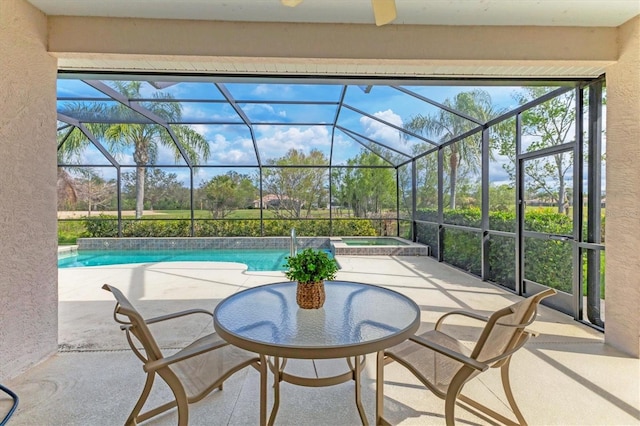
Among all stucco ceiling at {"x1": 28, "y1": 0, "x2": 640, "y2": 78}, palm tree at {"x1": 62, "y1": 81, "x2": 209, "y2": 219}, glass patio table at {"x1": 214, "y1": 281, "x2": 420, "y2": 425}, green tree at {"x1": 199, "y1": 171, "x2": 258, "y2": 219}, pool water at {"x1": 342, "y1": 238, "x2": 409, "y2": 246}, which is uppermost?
palm tree at {"x1": 62, "y1": 81, "x2": 209, "y2": 219}

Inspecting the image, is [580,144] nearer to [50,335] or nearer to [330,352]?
[330,352]

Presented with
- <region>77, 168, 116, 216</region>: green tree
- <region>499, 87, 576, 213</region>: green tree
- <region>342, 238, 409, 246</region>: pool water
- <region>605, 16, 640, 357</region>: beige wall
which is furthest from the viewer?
<region>77, 168, 116, 216</region>: green tree

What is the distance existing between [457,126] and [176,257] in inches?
333

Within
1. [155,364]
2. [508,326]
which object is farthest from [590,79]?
[155,364]

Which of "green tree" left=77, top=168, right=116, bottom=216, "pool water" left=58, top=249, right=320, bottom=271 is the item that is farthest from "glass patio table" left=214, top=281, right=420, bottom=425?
"green tree" left=77, top=168, right=116, bottom=216

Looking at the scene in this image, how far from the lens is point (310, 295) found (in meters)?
1.88

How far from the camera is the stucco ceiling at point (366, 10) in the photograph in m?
2.44

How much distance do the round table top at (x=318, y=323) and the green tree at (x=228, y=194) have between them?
922cm

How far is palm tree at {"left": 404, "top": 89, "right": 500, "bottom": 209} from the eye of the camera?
5402 millimetres

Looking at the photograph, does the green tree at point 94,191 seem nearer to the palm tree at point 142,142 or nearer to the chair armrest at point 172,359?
the palm tree at point 142,142

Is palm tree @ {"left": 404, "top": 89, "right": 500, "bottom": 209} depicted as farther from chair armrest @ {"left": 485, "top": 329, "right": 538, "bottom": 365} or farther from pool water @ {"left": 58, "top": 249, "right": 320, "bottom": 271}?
pool water @ {"left": 58, "top": 249, "right": 320, "bottom": 271}

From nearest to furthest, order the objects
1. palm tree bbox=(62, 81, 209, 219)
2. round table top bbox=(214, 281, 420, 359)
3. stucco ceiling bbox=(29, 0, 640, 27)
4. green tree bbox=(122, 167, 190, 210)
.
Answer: round table top bbox=(214, 281, 420, 359) < stucco ceiling bbox=(29, 0, 640, 27) < palm tree bbox=(62, 81, 209, 219) < green tree bbox=(122, 167, 190, 210)

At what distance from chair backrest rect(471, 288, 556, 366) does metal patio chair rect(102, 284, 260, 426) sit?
4.19 ft

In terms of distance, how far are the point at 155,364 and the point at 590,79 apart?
4.66 metres
